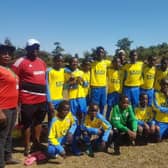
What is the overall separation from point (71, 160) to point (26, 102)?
137 centimetres

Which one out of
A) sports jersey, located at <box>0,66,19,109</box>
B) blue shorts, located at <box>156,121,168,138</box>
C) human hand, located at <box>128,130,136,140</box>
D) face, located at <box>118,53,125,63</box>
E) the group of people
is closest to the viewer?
sports jersey, located at <box>0,66,19,109</box>

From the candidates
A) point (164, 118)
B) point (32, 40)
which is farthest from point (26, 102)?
point (164, 118)

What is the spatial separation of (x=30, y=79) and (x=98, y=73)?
236cm

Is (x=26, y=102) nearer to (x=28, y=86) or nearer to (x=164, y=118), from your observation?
(x=28, y=86)

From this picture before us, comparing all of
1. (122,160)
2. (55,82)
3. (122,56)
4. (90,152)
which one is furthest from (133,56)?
(122,160)

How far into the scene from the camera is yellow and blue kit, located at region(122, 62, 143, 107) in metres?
9.16

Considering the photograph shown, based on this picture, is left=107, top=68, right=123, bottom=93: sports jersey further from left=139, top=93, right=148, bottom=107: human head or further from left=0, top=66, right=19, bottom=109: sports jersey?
left=0, top=66, right=19, bottom=109: sports jersey

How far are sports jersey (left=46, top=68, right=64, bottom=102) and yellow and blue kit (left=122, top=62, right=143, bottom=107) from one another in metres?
1.96

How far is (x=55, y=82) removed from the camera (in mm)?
7742

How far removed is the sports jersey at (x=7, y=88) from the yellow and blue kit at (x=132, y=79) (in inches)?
145

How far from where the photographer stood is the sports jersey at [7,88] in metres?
5.85

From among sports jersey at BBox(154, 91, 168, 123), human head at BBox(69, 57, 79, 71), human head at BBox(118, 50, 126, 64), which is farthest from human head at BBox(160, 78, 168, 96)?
human head at BBox(69, 57, 79, 71)

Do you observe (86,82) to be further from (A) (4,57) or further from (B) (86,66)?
(A) (4,57)

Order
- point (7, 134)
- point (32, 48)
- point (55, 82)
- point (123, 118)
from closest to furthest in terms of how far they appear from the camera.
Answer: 1. point (7, 134)
2. point (32, 48)
3. point (55, 82)
4. point (123, 118)
